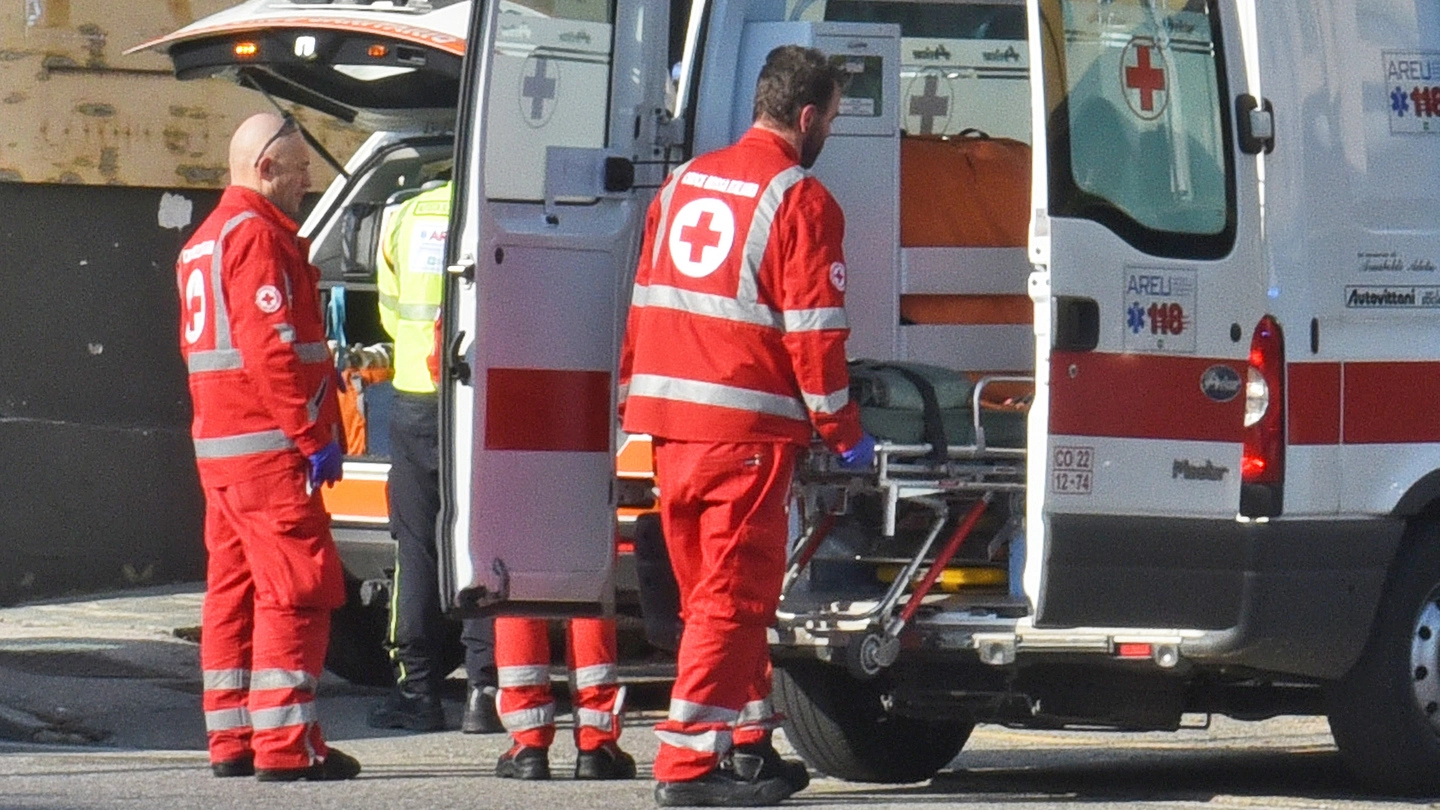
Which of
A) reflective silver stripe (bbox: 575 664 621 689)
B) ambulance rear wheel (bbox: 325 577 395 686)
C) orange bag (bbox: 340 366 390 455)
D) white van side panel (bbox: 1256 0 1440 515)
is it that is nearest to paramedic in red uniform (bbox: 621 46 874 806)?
reflective silver stripe (bbox: 575 664 621 689)

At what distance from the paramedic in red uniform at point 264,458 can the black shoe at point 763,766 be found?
1.24 metres

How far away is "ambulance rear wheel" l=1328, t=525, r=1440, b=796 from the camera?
740 centimetres

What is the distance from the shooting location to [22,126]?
12.4 metres

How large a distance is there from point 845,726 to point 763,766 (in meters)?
0.65

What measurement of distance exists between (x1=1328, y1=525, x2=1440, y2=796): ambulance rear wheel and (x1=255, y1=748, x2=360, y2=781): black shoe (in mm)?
2589

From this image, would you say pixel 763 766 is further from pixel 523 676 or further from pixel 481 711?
pixel 481 711

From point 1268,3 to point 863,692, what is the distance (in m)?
2.17

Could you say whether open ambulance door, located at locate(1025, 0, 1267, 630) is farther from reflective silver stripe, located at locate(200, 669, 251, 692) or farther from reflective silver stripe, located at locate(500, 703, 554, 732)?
reflective silver stripe, located at locate(200, 669, 251, 692)

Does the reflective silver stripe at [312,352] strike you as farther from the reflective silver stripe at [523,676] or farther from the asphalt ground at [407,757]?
the asphalt ground at [407,757]

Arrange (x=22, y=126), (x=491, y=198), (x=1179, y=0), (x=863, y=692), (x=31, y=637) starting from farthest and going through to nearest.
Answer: (x=22, y=126)
(x=31, y=637)
(x=863, y=692)
(x=491, y=198)
(x=1179, y=0)

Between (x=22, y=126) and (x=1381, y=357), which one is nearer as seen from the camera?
(x=1381, y=357)

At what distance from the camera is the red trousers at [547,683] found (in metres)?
8.21

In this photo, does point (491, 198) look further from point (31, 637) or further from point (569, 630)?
point (31, 637)

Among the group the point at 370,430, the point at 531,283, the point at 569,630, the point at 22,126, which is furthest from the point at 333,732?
the point at 22,126
